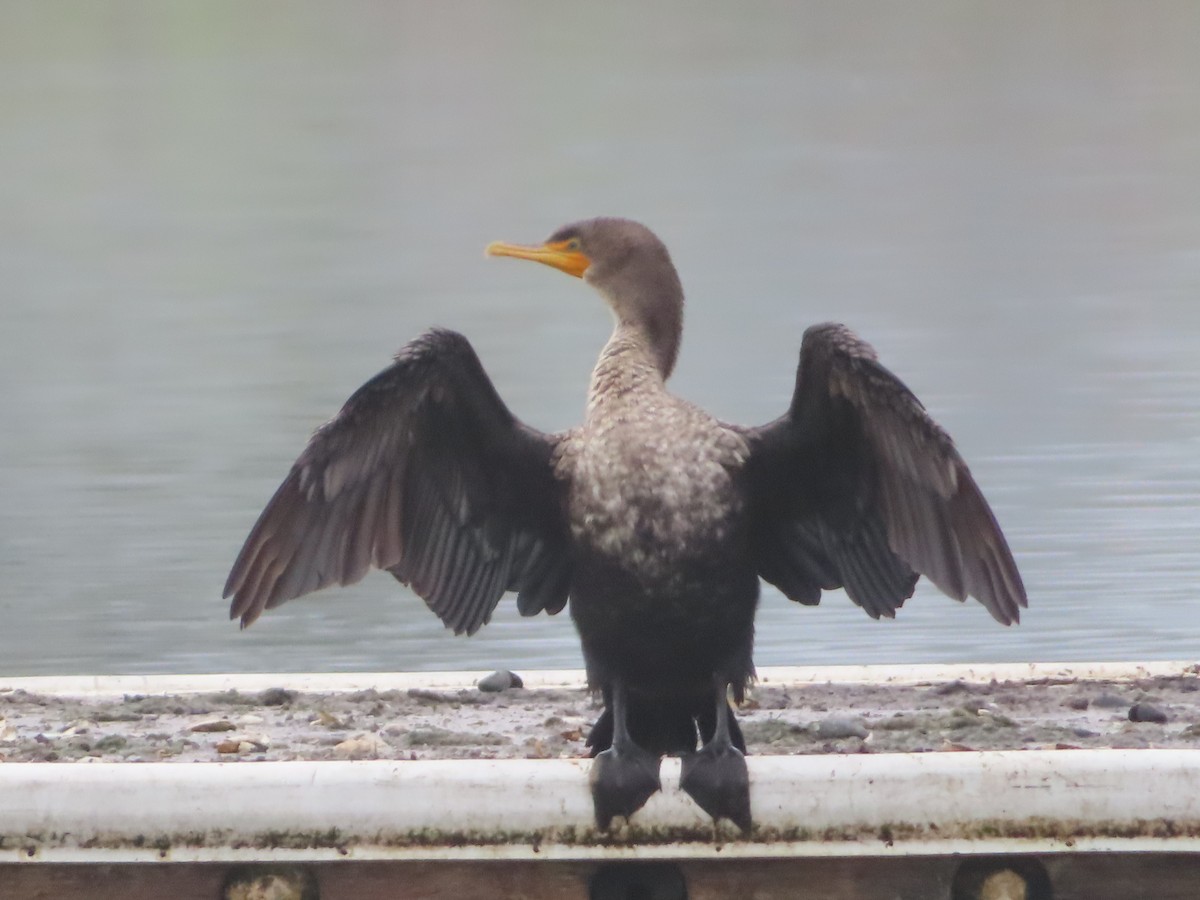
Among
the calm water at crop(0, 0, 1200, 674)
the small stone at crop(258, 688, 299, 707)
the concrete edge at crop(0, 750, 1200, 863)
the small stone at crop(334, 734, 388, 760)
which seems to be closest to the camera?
the concrete edge at crop(0, 750, 1200, 863)

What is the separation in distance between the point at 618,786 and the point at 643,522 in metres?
0.47

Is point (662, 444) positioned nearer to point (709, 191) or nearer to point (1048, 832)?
point (1048, 832)

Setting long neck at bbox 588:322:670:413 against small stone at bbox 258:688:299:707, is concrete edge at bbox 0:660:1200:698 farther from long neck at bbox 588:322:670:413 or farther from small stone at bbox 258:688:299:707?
long neck at bbox 588:322:670:413

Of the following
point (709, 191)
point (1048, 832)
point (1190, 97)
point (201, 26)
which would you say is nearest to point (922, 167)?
point (709, 191)

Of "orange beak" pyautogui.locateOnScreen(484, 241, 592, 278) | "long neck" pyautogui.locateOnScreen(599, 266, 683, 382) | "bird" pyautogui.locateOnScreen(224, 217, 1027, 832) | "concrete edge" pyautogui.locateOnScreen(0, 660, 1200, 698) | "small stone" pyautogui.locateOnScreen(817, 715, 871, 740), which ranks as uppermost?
"orange beak" pyautogui.locateOnScreen(484, 241, 592, 278)

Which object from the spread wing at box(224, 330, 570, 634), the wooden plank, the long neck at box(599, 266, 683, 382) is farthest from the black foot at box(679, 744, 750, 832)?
the long neck at box(599, 266, 683, 382)

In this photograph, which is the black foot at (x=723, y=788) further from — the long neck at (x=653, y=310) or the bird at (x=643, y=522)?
the long neck at (x=653, y=310)

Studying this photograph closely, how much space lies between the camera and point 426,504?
4352 millimetres

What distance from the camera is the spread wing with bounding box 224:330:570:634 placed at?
4.15m

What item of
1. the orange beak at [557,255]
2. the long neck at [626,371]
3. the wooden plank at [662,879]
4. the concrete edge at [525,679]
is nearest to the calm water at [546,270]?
the concrete edge at [525,679]

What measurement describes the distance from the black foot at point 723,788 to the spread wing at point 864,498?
1.67ft

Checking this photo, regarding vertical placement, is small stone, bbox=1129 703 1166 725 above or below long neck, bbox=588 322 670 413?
below

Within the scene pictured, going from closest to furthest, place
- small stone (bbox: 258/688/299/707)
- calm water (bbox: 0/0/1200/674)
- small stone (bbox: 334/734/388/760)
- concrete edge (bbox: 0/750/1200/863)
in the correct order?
concrete edge (bbox: 0/750/1200/863)
small stone (bbox: 334/734/388/760)
small stone (bbox: 258/688/299/707)
calm water (bbox: 0/0/1200/674)

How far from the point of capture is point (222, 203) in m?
17.9
